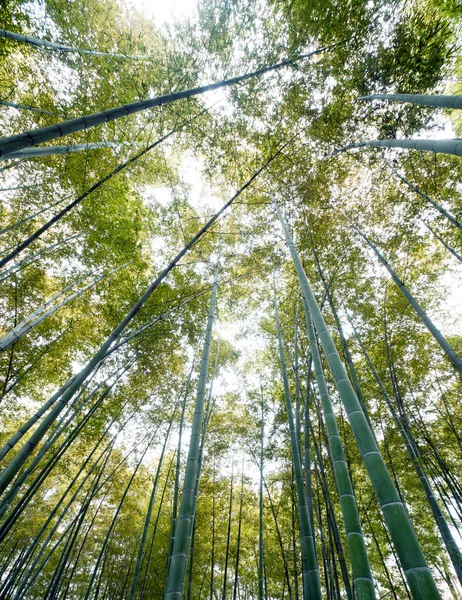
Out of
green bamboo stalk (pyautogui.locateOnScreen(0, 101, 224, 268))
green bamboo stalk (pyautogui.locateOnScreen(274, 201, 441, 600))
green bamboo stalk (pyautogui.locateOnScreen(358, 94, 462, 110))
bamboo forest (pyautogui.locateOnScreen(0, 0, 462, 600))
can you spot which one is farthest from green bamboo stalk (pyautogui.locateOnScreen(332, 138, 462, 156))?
green bamboo stalk (pyautogui.locateOnScreen(0, 101, 224, 268))

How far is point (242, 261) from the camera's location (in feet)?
18.4

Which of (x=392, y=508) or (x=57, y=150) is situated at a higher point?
(x=57, y=150)

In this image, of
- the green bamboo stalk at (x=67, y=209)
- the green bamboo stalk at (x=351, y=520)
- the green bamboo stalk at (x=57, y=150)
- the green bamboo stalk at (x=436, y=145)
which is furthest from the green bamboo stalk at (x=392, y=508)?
the green bamboo stalk at (x=57, y=150)

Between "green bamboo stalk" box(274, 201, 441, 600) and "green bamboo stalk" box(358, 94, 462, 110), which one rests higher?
"green bamboo stalk" box(358, 94, 462, 110)

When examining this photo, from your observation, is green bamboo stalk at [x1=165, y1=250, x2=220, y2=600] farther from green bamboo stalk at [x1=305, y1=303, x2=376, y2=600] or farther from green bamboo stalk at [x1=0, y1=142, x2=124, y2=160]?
green bamboo stalk at [x1=0, y1=142, x2=124, y2=160]

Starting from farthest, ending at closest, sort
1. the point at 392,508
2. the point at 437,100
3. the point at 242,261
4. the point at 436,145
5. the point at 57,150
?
the point at 242,261 < the point at 57,150 < the point at 437,100 < the point at 436,145 < the point at 392,508

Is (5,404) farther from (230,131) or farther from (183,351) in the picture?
(230,131)

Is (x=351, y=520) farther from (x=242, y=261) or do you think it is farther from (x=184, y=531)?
(x=242, y=261)

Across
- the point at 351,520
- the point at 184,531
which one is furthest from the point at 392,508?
the point at 184,531

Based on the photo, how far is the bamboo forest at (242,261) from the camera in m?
3.07

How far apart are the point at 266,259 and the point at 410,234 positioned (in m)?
2.46

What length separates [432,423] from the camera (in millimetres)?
5590

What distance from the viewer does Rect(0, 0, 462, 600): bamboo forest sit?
121 inches

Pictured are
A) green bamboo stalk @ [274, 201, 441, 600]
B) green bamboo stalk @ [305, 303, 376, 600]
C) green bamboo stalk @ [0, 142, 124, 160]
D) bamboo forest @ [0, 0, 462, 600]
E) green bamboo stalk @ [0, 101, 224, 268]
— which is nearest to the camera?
green bamboo stalk @ [274, 201, 441, 600]
